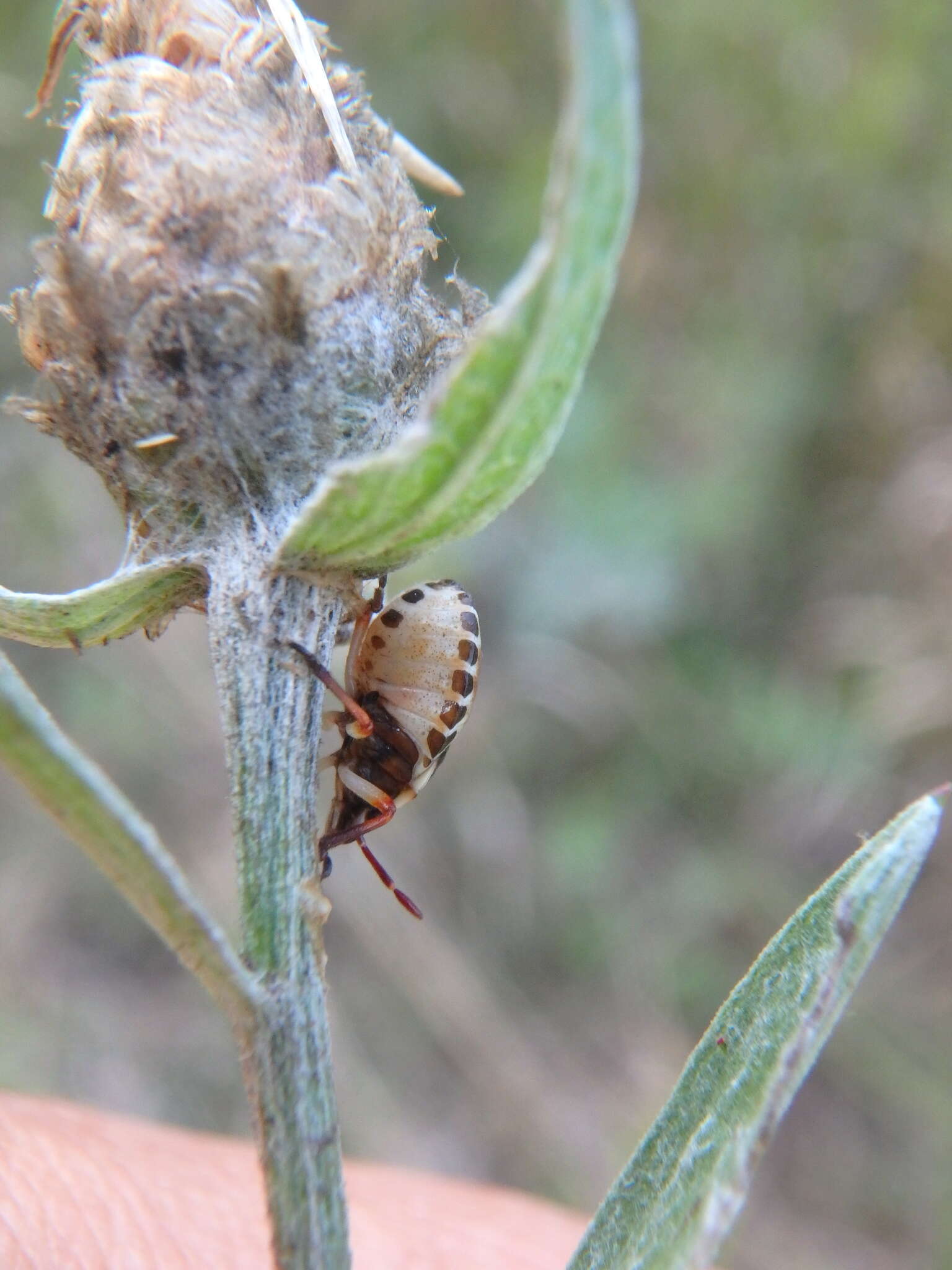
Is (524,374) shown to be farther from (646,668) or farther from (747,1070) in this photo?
(646,668)

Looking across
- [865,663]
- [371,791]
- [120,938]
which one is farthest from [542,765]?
[371,791]

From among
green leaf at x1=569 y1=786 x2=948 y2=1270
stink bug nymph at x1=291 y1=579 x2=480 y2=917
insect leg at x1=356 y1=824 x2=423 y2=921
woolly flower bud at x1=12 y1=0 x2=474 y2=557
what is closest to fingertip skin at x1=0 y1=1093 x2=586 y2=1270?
insect leg at x1=356 y1=824 x2=423 y2=921

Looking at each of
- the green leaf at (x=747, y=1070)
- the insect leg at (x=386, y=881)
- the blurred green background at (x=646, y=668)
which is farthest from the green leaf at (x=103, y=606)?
the blurred green background at (x=646, y=668)

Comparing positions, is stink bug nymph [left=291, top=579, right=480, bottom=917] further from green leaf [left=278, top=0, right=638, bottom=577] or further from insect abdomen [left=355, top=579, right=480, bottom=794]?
green leaf [left=278, top=0, right=638, bottom=577]

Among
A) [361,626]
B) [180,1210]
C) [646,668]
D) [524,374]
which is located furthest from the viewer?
[646,668]

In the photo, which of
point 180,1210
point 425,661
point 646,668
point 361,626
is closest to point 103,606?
point 361,626

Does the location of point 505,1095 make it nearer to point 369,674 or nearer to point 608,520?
point 608,520

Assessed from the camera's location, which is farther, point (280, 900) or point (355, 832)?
point (355, 832)

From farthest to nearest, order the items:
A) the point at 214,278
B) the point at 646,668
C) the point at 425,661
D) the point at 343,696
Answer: the point at 646,668 < the point at 425,661 < the point at 343,696 < the point at 214,278

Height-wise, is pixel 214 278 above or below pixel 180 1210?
above
